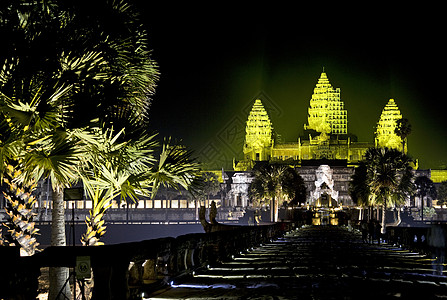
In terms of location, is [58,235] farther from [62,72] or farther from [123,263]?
[123,263]

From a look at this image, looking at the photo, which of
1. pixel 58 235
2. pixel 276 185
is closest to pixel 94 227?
pixel 58 235

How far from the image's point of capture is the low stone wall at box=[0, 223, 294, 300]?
36.1 ft

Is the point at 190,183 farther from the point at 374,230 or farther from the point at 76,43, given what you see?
the point at 374,230

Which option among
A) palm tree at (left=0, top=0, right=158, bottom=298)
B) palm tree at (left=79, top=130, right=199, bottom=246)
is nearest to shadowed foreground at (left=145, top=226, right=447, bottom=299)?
palm tree at (left=79, top=130, right=199, bottom=246)

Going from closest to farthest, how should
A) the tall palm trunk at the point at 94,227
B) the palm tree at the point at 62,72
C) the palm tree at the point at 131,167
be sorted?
the palm tree at the point at 62,72
the palm tree at the point at 131,167
the tall palm trunk at the point at 94,227

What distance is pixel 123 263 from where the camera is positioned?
43.5ft

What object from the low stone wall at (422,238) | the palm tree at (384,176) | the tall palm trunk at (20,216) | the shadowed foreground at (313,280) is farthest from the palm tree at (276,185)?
the shadowed foreground at (313,280)

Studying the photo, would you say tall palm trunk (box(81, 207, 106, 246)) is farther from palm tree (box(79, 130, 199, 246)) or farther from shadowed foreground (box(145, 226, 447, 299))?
shadowed foreground (box(145, 226, 447, 299))

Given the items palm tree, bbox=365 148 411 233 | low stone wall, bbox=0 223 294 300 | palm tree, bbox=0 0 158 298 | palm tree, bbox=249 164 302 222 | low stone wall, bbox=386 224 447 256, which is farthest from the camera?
palm tree, bbox=249 164 302 222

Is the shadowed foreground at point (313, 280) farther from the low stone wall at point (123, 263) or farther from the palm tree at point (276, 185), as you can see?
the palm tree at point (276, 185)

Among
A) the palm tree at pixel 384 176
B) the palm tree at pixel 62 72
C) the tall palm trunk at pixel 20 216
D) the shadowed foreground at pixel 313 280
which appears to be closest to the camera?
the shadowed foreground at pixel 313 280

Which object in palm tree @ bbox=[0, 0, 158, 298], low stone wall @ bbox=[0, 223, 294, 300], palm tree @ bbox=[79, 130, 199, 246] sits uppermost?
palm tree @ bbox=[0, 0, 158, 298]

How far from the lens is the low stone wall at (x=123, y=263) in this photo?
11.0 m

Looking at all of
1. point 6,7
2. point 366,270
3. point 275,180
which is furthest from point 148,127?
point 275,180
